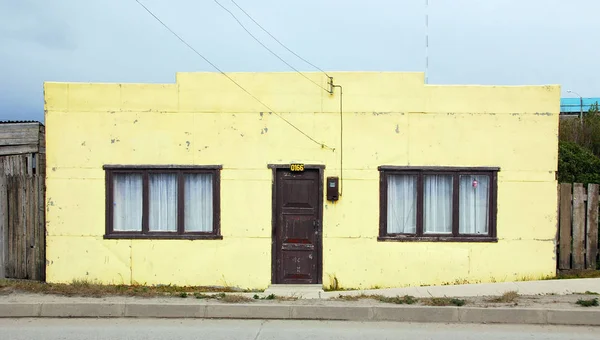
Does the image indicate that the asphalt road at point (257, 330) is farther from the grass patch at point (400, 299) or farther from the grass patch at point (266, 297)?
the grass patch at point (266, 297)

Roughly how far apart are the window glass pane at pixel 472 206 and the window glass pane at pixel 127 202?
6086mm

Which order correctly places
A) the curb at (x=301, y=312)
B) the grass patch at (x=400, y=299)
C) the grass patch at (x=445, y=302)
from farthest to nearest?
1. the grass patch at (x=400, y=299)
2. the grass patch at (x=445, y=302)
3. the curb at (x=301, y=312)

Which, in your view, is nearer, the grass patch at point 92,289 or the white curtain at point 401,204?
the grass patch at point 92,289

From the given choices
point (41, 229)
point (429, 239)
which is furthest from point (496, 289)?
point (41, 229)

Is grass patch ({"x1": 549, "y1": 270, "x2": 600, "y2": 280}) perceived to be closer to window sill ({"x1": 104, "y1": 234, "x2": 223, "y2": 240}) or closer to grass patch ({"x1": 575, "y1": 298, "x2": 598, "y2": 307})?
grass patch ({"x1": 575, "y1": 298, "x2": 598, "y2": 307})

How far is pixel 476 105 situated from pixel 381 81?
1809 mm

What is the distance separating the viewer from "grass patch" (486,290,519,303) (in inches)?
356

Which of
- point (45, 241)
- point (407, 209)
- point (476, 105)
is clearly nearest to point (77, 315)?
point (45, 241)

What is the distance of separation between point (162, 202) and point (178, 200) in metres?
0.33

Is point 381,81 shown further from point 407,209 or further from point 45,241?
point 45,241

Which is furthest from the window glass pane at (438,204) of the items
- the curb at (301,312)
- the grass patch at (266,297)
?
the grass patch at (266,297)

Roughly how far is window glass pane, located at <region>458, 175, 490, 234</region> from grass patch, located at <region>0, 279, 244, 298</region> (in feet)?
14.6

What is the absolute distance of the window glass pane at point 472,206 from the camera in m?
10.9

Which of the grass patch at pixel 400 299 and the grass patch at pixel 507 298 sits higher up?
the grass patch at pixel 507 298
